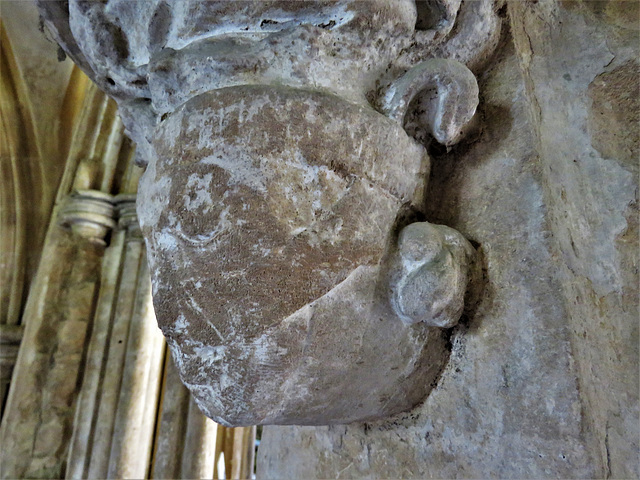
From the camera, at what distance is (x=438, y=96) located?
763 millimetres

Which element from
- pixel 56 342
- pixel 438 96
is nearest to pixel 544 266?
pixel 438 96

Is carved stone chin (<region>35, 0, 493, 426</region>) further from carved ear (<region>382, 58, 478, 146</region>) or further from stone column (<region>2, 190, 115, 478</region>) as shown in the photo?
stone column (<region>2, 190, 115, 478</region>)

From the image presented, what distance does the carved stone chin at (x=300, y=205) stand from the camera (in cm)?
65

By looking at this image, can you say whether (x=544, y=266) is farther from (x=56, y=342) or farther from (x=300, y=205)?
(x=56, y=342)

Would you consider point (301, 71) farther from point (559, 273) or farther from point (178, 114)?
point (559, 273)

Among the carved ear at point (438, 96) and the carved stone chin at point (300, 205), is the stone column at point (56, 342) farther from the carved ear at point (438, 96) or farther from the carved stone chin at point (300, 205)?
the carved ear at point (438, 96)

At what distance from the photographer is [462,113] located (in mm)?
761

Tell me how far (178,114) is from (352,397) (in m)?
Result: 0.53

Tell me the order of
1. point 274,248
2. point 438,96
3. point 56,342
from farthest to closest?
point 56,342 → point 438,96 → point 274,248

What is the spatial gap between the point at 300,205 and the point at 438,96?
0.30m

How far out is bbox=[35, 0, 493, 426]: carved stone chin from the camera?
65cm

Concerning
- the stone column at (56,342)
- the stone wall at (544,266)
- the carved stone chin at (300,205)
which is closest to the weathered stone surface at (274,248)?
the carved stone chin at (300,205)

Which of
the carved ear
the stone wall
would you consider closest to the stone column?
the stone wall

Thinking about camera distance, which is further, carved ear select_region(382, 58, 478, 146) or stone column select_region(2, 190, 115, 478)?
stone column select_region(2, 190, 115, 478)
